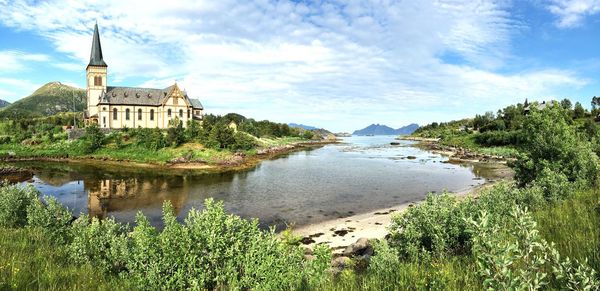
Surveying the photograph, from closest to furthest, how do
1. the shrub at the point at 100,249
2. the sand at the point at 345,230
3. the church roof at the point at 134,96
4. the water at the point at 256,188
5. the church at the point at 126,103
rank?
the shrub at the point at 100,249 < the sand at the point at 345,230 < the water at the point at 256,188 < the church at the point at 126,103 < the church roof at the point at 134,96

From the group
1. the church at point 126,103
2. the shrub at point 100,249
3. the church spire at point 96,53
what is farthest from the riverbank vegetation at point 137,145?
the shrub at point 100,249

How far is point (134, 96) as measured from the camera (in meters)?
83.7

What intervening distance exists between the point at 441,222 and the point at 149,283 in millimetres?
9808

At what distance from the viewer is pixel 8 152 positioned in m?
61.6

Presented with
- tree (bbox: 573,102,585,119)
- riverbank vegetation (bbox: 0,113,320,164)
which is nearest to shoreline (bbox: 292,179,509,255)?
riverbank vegetation (bbox: 0,113,320,164)

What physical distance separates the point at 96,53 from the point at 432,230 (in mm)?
91942

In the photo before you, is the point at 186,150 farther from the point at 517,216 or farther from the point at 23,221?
the point at 517,216

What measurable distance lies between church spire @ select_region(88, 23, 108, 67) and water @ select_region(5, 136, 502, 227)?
31812 millimetres

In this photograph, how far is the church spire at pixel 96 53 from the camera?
256 ft

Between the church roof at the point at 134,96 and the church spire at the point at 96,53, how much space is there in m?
6.39

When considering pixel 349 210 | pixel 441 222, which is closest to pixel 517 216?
pixel 441 222

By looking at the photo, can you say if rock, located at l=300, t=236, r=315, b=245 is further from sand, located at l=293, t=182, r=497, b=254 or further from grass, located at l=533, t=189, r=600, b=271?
grass, located at l=533, t=189, r=600, b=271

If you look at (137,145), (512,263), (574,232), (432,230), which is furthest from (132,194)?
(512,263)

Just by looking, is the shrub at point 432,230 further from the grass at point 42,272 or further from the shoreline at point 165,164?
the shoreline at point 165,164
